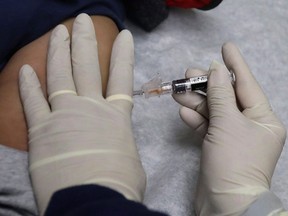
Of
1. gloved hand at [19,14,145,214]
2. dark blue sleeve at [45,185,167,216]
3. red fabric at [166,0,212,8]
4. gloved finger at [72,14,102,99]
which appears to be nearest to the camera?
dark blue sleeve at [45,185,167,216]

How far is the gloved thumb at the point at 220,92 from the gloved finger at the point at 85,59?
0.23 m

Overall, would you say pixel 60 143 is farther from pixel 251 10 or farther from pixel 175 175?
pixel 251 10

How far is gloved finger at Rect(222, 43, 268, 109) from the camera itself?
0.90 metres

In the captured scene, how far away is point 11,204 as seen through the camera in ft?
2.39

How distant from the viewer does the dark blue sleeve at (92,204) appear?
1.96 feet

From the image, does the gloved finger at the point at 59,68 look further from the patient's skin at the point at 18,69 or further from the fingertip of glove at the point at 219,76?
the fingertip of glove at the point at 219,76

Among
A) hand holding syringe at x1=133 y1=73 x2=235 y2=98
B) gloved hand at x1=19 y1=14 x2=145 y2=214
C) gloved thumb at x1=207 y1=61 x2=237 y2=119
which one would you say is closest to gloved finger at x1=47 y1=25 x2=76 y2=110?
gloved hand at x1=19 y1=14 x2=145 y2=214

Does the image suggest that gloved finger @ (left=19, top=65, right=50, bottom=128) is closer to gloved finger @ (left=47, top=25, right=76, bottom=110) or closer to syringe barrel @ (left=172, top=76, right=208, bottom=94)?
gloved finger @ (left=47, top=25, right=76, bottom=110)

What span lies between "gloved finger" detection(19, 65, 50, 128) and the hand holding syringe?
232mm

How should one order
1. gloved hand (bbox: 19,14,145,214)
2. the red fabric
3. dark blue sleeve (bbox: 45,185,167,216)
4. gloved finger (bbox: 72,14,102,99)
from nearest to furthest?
1. dark blue sleeve (bbox: 45,185,167,216)
2. gloved hand (bbox: 19,14,145,214)
3. gloved finger (bbox: 72,14,102,99)
4. the red fabric

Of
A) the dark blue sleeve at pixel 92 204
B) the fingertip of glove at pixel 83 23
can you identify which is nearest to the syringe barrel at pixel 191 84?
the fingertip of glove at pixel 83 23

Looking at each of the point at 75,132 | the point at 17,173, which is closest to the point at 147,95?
the point at 75,132

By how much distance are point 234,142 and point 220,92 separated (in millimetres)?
107

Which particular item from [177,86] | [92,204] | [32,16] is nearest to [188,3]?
[177,86]
